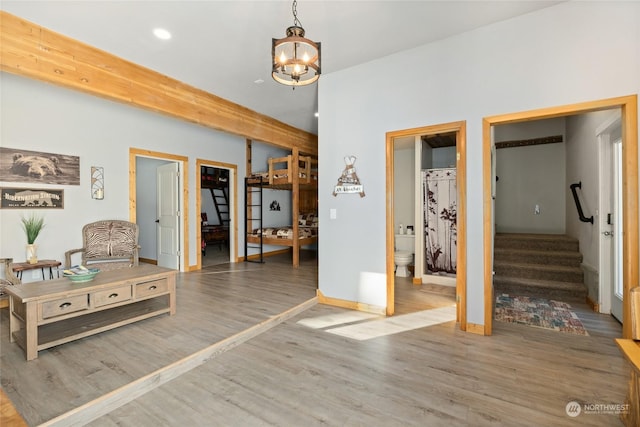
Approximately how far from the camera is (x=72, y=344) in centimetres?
266

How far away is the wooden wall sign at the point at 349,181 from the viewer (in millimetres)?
3652

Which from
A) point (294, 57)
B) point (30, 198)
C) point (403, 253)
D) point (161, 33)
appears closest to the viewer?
point (294, 57)

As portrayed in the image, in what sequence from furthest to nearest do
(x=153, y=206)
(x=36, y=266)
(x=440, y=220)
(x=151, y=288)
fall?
(x=153, y=206) < (x=440, y=220) < (x=36, y=266) < (x=151, y=288)

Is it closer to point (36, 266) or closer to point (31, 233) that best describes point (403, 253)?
point (36, 266)

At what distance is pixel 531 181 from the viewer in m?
5.89

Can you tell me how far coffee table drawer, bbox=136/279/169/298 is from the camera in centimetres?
310

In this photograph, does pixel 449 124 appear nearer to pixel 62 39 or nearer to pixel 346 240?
pixel 346 240

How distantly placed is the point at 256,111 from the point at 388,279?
369 centimetres

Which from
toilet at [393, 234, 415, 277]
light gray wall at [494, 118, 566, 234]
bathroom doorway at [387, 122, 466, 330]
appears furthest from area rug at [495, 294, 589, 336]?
light gray wall at [494, 118, 566, 234]

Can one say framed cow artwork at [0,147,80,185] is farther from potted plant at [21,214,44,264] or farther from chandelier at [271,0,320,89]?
chandelier at [271,0,320,89]

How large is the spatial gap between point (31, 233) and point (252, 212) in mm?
3976

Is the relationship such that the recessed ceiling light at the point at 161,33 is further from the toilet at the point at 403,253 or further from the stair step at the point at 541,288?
the stair step at the point at 541,288

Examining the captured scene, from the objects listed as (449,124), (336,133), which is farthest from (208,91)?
(449,124)

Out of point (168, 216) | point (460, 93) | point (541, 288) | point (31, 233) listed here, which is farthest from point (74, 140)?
point (541, 288)
